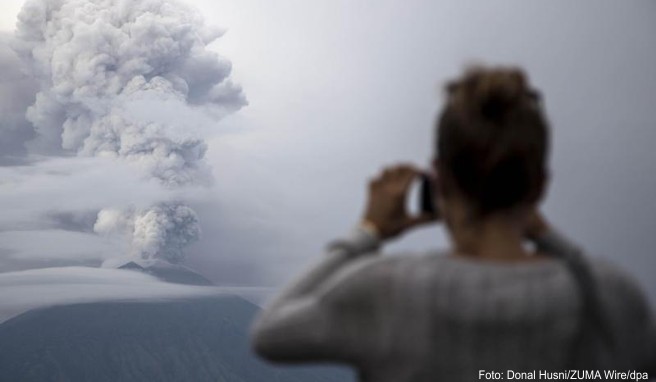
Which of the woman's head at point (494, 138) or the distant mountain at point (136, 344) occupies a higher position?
the woman's head at point (494, 138)

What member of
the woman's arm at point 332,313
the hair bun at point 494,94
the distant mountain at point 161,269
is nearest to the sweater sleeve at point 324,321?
the woman's arm at point 332,313

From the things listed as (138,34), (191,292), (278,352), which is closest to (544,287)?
(278,352)

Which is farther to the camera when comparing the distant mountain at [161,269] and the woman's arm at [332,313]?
the distant mountain at [161,269]

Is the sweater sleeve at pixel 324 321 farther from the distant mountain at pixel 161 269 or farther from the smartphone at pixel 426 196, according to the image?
the distant mountain at pixel 161 269

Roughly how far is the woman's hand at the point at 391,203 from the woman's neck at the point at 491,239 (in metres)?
0.04

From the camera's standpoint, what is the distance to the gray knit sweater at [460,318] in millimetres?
481

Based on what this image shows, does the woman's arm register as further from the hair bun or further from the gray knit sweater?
the hair bun

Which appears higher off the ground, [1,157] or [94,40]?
[94,40]

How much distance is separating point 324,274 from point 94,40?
425 inches

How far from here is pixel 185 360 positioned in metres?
17.7

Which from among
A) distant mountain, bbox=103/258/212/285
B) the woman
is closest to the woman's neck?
the woman

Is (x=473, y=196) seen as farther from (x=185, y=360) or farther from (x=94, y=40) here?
(x=185, y=360)

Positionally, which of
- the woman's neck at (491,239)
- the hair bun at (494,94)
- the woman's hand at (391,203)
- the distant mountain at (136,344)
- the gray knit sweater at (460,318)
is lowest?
the distant mountain at (136,344)

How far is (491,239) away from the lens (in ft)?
1.65
